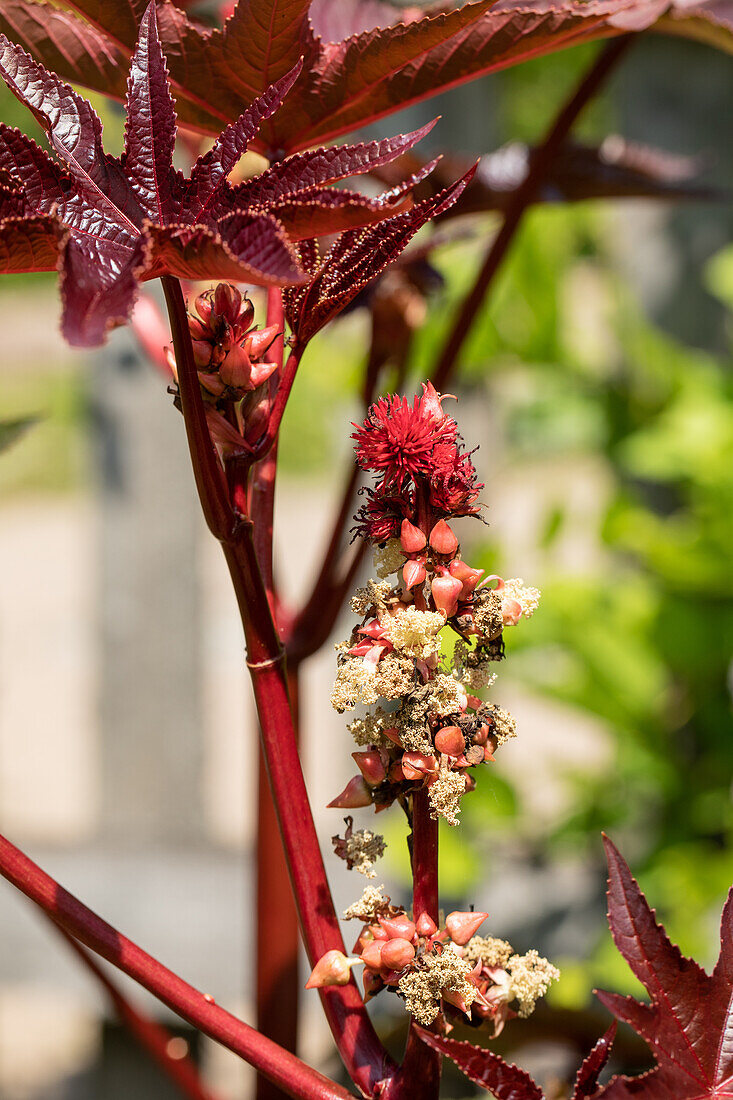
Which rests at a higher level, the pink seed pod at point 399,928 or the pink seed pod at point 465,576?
the pink seed pod at point 465,576

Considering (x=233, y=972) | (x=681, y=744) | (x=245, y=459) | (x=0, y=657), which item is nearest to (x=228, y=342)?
(x=245, y=459)

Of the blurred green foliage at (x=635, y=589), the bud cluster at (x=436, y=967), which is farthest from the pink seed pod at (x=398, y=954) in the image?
the blurred green foliage at (x=635, y=589)

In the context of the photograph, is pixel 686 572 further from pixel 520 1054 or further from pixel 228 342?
pixel 228 342

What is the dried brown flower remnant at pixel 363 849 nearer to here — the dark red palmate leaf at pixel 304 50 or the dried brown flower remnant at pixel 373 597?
the dried brown flower remnant at pixel 373 597

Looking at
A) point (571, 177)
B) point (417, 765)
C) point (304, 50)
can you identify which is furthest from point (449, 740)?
point (571, 177)

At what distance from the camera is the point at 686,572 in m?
1.31

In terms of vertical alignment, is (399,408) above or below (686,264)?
below

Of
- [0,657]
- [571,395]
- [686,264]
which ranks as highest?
[686,264]

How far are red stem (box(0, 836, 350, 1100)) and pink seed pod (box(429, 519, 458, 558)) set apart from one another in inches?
5.1

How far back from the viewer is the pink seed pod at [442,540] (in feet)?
0.81

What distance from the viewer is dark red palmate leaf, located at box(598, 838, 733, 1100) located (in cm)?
26

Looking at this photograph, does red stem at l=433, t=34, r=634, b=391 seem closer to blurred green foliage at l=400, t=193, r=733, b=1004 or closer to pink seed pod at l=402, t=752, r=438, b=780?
pink seed pod at l=402, t=752, r=438, b=780

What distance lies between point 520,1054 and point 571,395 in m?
1.16

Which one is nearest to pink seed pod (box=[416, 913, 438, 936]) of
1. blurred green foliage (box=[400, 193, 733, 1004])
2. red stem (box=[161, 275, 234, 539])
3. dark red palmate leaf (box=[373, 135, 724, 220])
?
red stem (box=[161, 275, 234, 539])
